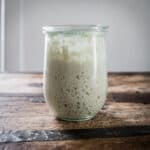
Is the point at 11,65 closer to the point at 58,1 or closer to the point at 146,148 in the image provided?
the point at 58,1

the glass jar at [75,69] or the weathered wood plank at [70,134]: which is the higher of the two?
the glass jar at [75,69]

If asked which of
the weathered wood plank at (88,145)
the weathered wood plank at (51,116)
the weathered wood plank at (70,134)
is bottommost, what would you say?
the weathered wood plank at (88,145)

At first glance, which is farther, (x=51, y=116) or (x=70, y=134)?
(x=51, y=116)

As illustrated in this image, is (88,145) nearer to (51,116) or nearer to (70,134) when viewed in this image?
(70,134)

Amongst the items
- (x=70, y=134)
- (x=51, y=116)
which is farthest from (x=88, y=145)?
(x=51, y=116)

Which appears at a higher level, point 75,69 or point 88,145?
point 75,69

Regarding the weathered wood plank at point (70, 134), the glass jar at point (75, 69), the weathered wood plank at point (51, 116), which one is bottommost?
the weathered wood plank at point (70, 134)
